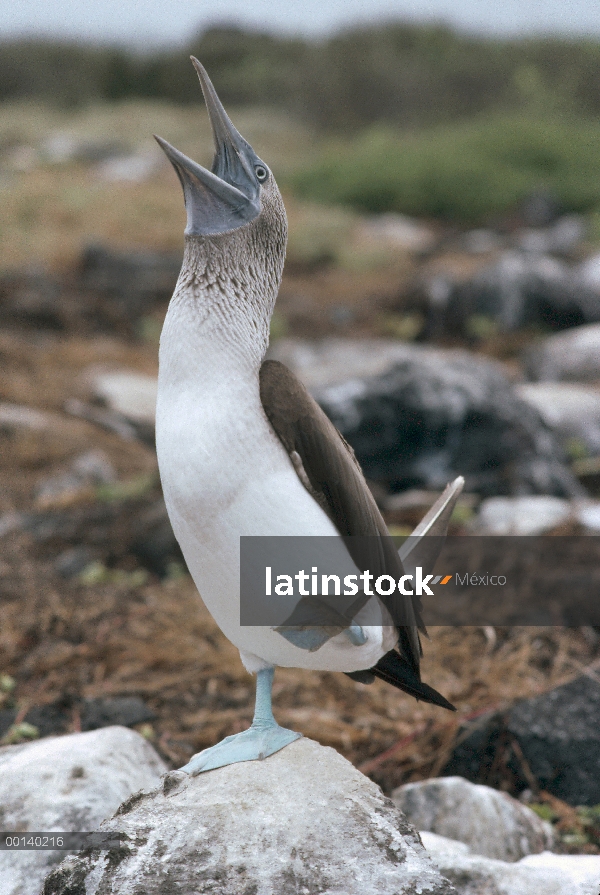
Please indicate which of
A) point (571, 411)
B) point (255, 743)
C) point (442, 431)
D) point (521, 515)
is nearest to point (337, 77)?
point (571, 411)

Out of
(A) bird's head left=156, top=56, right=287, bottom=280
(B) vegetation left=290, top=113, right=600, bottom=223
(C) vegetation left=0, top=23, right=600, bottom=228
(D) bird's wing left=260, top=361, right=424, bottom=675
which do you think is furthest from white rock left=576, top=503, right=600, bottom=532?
(B) vegetation left=290, top=113, right=600, bottom=223

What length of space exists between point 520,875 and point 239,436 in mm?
1396

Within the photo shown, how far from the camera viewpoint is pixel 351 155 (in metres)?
16.8

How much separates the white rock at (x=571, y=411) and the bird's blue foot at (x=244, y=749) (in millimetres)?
3532

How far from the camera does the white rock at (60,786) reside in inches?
79.7

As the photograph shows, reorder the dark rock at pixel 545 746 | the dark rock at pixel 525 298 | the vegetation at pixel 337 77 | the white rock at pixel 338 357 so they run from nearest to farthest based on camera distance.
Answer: the dark rock at pixel 545 746 < the white rock at pixel 338 357 < the dark rock at pixel 525 298 < the vegetation at pixel 337 77

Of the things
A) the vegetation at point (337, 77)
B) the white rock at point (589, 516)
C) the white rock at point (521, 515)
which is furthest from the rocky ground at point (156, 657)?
the vegetation at point (337, 77)

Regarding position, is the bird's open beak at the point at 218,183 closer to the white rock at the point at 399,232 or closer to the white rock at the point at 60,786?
the white rock at the point at 60,786

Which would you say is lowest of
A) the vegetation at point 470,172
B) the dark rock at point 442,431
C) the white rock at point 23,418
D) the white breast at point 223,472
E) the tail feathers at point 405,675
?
the tail feathers at point 405,675

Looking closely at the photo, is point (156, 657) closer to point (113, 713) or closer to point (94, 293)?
point (113, 713)

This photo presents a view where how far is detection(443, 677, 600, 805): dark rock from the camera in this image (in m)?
2.73

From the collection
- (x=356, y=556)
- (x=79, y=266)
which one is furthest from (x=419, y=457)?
(x=79, y=266)

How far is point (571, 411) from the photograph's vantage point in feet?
18.4

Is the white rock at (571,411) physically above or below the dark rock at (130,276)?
below
